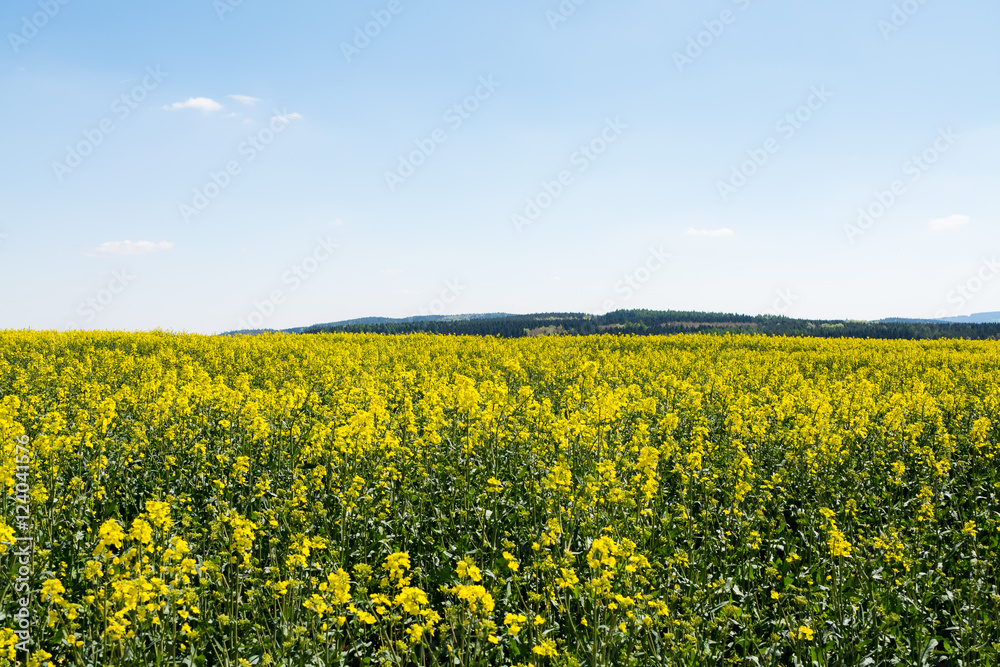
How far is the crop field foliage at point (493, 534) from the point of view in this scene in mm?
4195

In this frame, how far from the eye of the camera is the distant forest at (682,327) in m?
83.7

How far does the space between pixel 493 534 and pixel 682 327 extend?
352 feet

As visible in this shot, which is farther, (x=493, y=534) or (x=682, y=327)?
(x=682, y=327)

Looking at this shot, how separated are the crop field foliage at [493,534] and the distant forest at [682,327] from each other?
1367 inches

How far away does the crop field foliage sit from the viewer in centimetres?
420

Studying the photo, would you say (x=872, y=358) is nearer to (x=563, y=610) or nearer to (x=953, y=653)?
(x=953, y=653)

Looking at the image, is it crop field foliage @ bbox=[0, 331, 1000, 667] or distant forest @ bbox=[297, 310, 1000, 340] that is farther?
distant forest @ bbox=[297, 310, 1000, 340]

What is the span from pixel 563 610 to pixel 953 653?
10.4ft

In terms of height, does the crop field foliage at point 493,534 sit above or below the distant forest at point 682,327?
below

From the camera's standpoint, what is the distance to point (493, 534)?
244 inches

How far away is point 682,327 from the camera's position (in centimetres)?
10731

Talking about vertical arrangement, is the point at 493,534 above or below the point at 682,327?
below

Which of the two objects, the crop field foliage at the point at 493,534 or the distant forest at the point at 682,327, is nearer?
the crop field foliage at the point at 493,534

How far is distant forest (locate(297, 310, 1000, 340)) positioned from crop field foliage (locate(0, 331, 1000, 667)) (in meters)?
34.7
